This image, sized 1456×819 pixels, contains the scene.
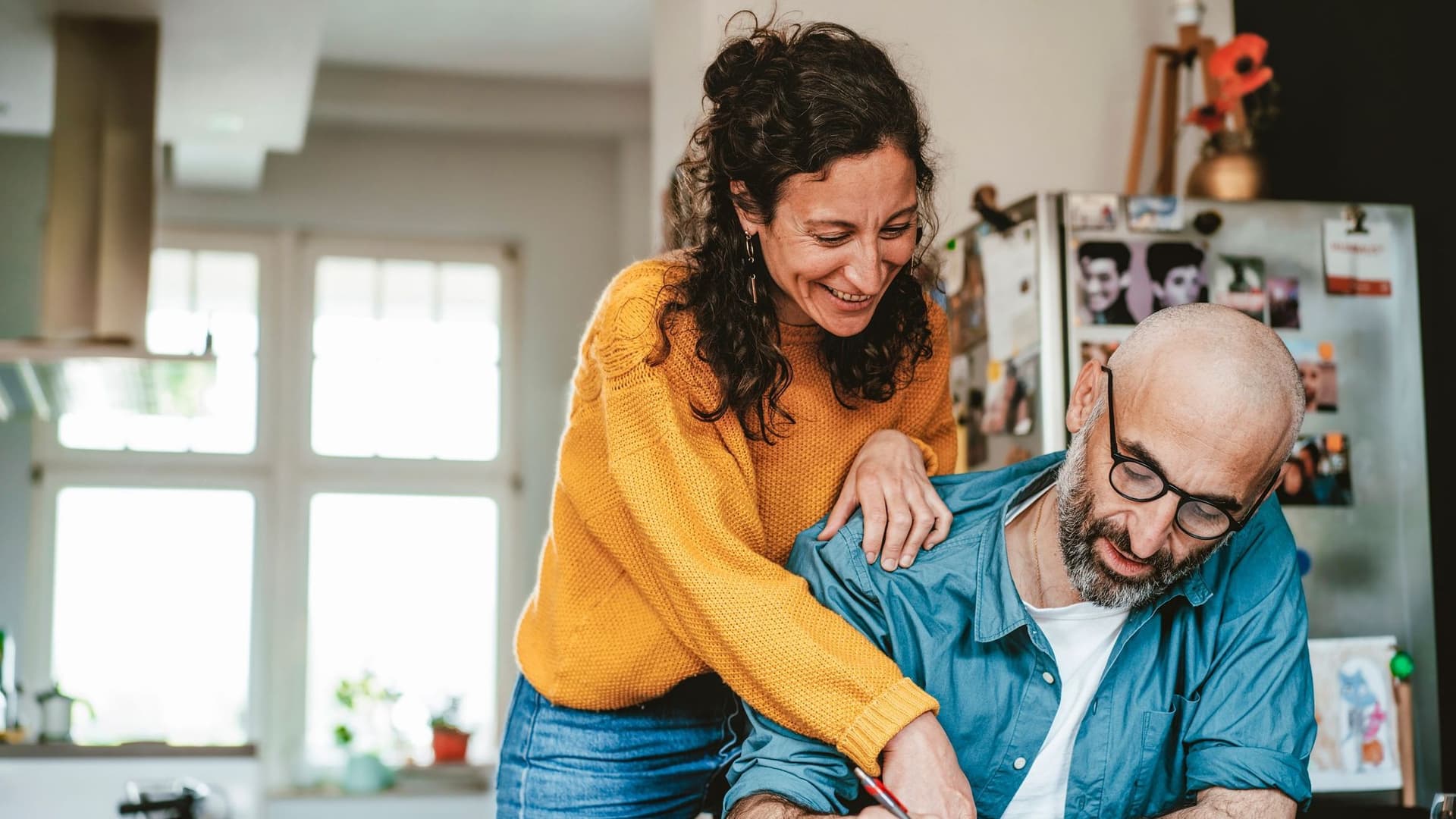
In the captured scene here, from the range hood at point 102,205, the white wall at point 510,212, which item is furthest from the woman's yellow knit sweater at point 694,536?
the white wall at point 510,212

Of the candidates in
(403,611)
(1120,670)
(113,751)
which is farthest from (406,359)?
(1120,670)

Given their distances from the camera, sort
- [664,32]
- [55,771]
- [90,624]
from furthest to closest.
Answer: [90,624] < [55,771] < [664,32]

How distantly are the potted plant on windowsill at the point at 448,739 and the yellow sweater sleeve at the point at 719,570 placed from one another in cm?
448

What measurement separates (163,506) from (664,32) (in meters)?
3.29

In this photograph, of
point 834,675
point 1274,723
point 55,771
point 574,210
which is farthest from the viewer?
point 574,210

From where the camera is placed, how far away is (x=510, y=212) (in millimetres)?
6254

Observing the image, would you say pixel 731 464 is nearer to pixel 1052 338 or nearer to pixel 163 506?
pixel 1052 338

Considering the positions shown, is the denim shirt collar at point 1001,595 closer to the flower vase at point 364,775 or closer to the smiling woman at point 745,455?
the smiling woman at point 745,455

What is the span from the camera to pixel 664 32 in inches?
148

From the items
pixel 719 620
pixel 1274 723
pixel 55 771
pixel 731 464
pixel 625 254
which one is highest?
pixel 625 254

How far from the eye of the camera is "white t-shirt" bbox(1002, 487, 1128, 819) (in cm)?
153

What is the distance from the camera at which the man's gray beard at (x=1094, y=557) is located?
4.73 ft

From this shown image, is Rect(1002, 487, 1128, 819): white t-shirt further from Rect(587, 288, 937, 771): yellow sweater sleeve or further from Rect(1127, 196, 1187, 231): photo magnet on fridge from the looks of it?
Rect(1127, 196, 1187, 231): photo magnet on fridge

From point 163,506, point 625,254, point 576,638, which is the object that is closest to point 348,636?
point 163,506
